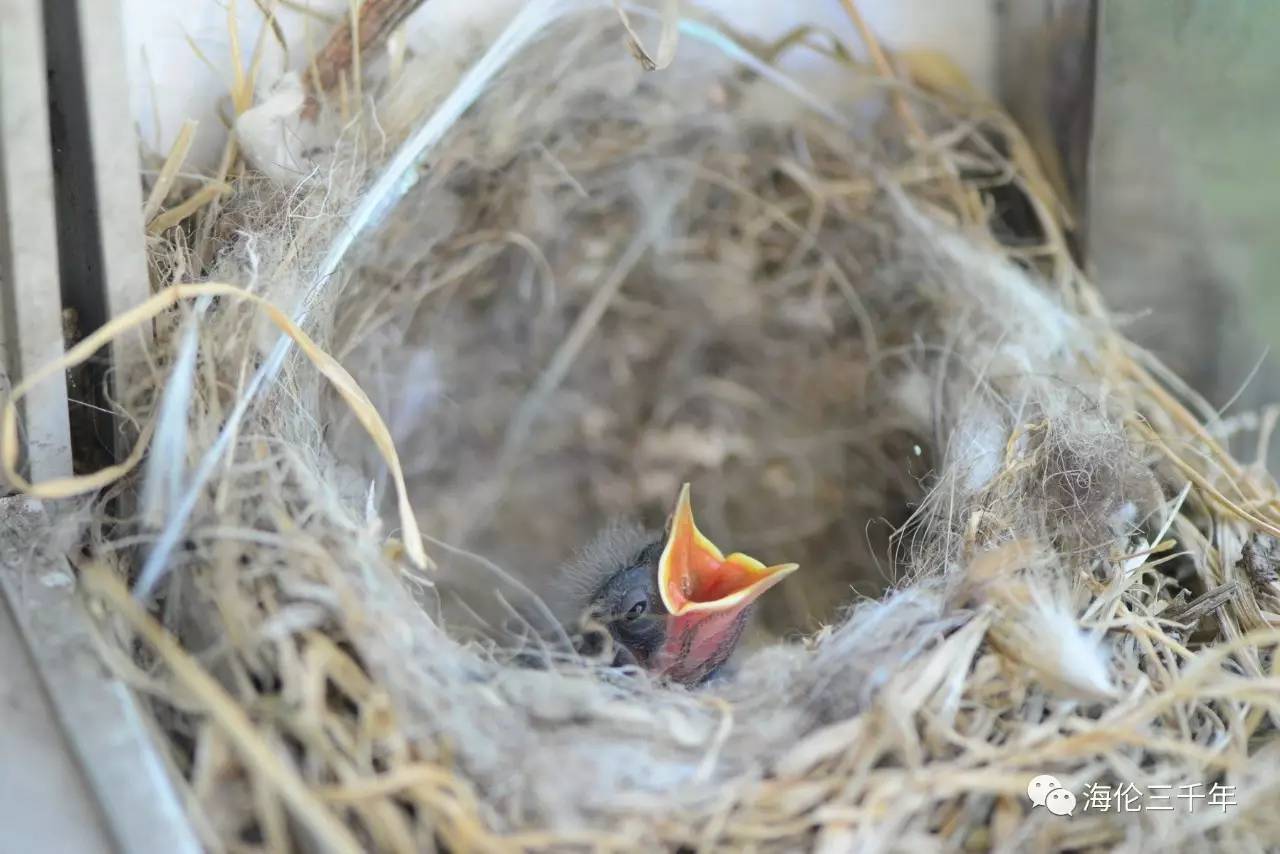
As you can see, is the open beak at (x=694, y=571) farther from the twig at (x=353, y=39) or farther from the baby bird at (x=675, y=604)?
the twig at (x=353, y=39)

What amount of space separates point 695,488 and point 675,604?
1.49ft

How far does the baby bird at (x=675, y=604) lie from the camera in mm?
1049

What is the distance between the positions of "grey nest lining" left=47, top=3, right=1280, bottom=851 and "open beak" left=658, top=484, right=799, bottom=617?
0.09 meters

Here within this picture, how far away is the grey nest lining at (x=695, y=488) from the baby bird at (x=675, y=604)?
0.22ft

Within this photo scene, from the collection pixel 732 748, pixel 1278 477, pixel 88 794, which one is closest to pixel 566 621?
pixel 732 748

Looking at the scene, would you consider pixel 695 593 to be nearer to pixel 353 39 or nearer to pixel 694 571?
pixel 694 571

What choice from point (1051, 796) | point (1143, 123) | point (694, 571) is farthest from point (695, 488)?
point (1051, 796)

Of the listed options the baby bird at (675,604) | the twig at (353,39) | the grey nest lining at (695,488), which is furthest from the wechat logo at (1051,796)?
the twig at (353,39)

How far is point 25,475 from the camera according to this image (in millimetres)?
846

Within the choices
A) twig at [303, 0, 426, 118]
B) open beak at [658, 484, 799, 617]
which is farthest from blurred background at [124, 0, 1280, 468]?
open beak at [658, 484, 799, 617]

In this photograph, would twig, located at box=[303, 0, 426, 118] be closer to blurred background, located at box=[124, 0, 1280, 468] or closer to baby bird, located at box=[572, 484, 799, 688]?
blurred background, located at box=[124, 0, 1280, 468]

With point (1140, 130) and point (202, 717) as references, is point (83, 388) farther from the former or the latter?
point (1140, 130)

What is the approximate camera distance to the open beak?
104cm

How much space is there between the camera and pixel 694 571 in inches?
43.5
